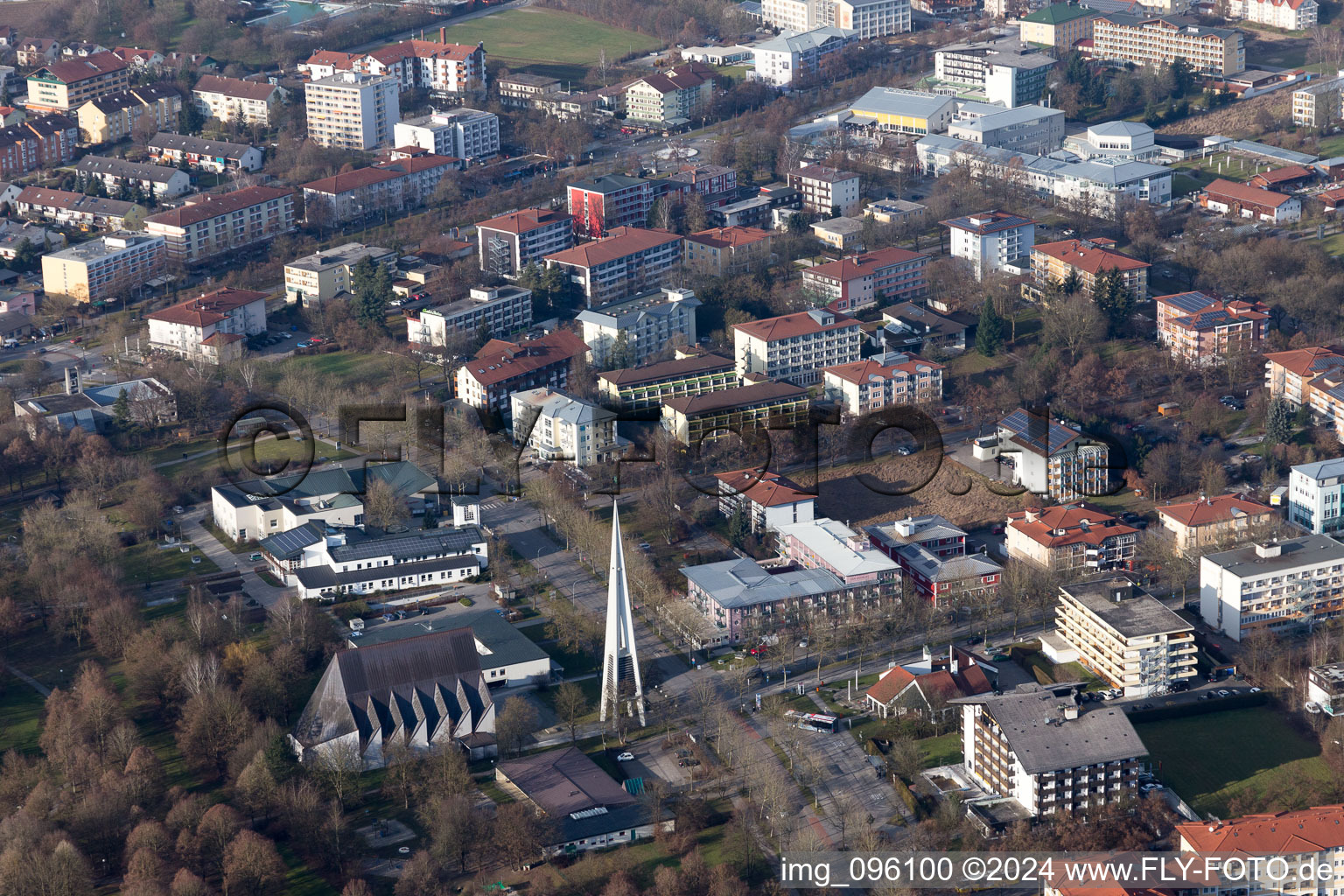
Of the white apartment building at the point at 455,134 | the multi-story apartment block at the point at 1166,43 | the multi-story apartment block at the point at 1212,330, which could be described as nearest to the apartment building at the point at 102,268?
the white apartment building at the point at 455,134

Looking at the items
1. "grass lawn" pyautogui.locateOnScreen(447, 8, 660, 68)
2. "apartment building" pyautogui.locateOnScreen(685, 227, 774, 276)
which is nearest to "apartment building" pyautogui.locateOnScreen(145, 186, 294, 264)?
"apartment building" pyautogui.locateOnScreen(685, 227, 774, 276)

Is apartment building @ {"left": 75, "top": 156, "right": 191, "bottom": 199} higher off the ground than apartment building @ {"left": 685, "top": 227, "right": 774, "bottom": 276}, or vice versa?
apartment building @ {"left": 75, "top": 156, "right": 191, "bottom": 199}

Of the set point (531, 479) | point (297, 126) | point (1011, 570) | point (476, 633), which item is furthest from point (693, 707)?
point (297, 126)

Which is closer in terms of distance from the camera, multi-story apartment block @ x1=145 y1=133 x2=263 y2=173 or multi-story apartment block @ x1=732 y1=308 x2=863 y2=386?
multi-story apartment block @ x1=732 y1=308 x2=863 y2=386

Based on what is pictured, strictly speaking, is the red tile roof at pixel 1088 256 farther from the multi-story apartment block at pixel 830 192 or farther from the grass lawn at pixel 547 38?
the grass lawn at pixel 547 38

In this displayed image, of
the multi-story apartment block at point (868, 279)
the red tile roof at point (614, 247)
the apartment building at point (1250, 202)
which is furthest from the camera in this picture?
the apartment building at point (1250, 202)

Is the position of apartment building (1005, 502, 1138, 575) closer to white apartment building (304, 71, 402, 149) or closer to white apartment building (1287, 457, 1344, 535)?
white apartment building (1287, 457, 1344, 535)
